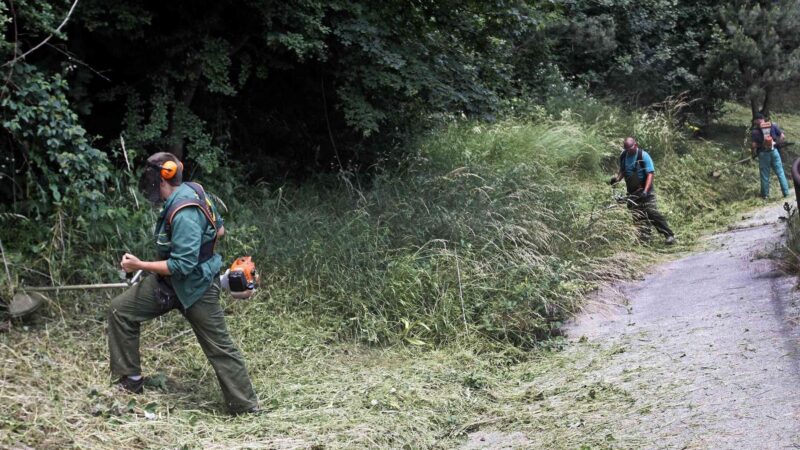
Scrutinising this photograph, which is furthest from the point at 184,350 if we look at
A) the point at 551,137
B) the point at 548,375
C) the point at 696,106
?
the point at 696,106

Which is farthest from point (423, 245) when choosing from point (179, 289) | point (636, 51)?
point (636, 51)

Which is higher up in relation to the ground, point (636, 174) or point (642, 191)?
point (636, 174)

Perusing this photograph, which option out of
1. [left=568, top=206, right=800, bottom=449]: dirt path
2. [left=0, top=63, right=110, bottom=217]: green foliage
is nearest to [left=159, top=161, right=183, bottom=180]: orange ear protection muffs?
[left=0, top=63, right=110, bottom=217]: green foliage

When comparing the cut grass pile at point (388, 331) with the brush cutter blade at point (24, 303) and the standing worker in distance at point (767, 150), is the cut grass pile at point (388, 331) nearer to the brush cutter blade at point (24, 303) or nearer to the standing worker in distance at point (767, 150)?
the brush cutter blade at point (24, 303)

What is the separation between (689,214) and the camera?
13766mm

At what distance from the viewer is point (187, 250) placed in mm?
5410

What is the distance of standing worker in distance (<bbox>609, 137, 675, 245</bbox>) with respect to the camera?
11.4 meters

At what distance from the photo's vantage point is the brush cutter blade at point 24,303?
6.29m

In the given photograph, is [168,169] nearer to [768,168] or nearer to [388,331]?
[388,331]

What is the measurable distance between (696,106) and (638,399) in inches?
567

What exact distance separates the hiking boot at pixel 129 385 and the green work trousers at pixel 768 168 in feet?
39.0

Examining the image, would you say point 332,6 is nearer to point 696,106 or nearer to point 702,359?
point 702,359

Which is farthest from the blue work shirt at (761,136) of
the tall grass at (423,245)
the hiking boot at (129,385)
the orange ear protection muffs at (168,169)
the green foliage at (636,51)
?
the hiking boot at (129,385)

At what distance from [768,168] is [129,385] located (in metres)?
12.2
